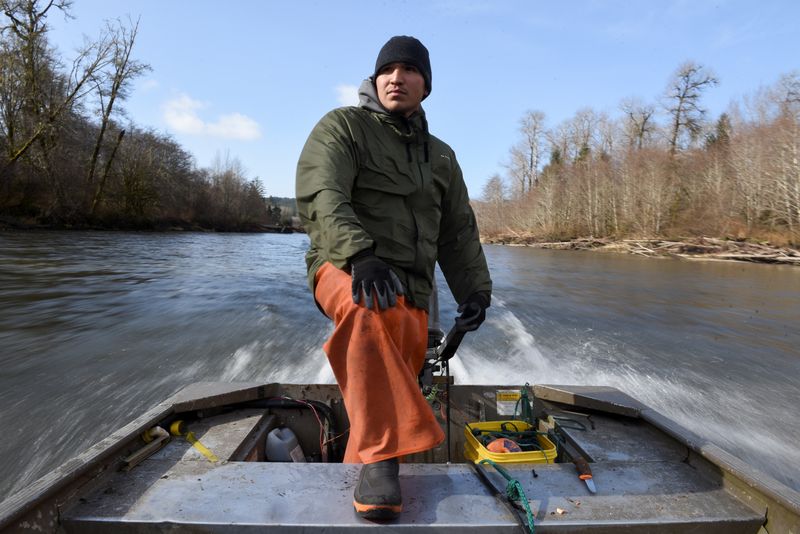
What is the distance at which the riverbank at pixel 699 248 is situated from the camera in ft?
70.4

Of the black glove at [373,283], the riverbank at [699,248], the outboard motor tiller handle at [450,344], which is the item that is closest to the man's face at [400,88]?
the black glove at [373,283]

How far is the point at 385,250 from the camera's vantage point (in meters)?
1.88

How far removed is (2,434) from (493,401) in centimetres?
369

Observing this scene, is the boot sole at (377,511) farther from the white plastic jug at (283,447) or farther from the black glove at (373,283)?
the white plastic jug at (283,447)

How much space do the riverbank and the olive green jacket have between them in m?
25.5

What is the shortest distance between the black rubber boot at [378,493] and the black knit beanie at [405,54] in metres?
1.64

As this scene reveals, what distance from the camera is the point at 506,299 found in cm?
1121

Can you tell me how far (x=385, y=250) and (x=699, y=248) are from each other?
29.0 m

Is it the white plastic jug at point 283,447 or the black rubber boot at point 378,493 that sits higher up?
the black rubber boot at point 378,493

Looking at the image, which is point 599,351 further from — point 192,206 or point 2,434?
point 192,206

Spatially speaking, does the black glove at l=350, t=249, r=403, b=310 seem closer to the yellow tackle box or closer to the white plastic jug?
the yellow tackle box

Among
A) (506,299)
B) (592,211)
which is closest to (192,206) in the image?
(592,211)

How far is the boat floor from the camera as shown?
1.37 metres

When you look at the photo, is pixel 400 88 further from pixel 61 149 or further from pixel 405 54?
pixel 61 149
